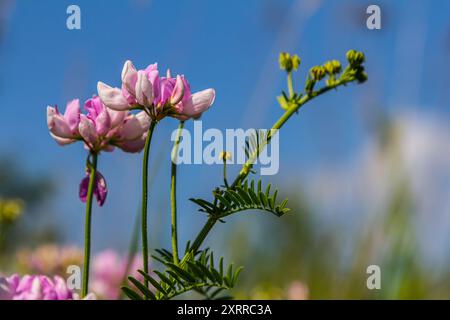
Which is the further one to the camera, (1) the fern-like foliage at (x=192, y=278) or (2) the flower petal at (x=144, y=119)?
(2) the flower petal at (x=144, y=119)

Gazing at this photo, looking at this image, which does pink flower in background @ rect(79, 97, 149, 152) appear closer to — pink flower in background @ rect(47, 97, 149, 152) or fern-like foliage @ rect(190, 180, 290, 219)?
pink flower in background @ rect(47, 97, 149, 152)

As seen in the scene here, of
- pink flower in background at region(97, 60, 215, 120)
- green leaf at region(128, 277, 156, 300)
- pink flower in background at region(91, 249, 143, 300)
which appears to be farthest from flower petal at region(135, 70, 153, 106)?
pink flower in background at region(91, 249, 143, 300)

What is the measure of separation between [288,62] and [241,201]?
0.24m

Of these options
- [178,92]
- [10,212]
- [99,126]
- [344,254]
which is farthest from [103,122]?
[344,254]

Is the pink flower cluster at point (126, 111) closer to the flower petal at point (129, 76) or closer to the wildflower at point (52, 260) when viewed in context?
the flower petal at point (129, 76)

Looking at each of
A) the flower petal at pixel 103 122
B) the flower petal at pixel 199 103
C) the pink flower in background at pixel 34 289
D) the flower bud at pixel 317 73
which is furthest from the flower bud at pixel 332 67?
the pink flower in background at pixel 34 289

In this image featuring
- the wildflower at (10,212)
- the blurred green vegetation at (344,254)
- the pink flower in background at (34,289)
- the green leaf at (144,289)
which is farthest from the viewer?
the blurred green vegetation at (344,254)

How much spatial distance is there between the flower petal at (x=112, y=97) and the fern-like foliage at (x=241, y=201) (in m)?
0.15

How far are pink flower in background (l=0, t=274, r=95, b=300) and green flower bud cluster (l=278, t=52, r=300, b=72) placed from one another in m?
0.39

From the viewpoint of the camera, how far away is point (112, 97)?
0.89 metres

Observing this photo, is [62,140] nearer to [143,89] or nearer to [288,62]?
[143,89]

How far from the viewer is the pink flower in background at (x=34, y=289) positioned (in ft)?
3.01

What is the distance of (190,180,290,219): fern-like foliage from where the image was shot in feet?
2.76
